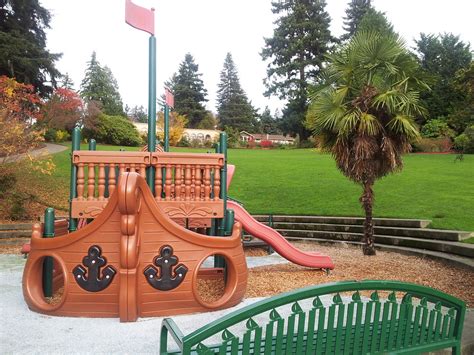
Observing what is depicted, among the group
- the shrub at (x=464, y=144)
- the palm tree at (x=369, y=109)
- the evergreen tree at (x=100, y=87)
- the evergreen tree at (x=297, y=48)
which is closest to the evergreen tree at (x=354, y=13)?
the evergreen tree at (x=297, y=48)

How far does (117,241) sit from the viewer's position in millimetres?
4801

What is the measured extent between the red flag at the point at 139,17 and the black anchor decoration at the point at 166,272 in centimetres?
345

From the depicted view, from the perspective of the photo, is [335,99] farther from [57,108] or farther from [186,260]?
[57,108]

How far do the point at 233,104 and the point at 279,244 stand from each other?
→ 5811 centimetres

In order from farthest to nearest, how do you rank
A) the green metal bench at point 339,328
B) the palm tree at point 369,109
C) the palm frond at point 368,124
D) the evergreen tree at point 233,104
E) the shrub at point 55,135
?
the evergreen tree at point 233,104
the shrub at point 55,135
the palm tree at point 369,109
the palm frond at point 368,124
the green metal bench at point 339,328

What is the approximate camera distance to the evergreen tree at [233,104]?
64312 mm

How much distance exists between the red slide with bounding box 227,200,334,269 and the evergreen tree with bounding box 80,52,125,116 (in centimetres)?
5384

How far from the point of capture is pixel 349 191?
55.7 ft

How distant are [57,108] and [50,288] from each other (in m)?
26.4

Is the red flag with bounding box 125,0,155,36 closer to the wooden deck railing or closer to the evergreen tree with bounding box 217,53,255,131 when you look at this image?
the wooden deck railing

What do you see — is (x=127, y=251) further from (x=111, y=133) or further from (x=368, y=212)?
(x=111, y=133)

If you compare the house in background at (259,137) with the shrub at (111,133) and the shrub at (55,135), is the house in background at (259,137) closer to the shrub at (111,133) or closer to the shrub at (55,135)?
the shrub at (111,133)

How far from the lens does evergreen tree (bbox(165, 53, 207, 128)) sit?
196ft

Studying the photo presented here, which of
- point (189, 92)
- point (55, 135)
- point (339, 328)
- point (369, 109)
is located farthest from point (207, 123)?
point (339, 328)
